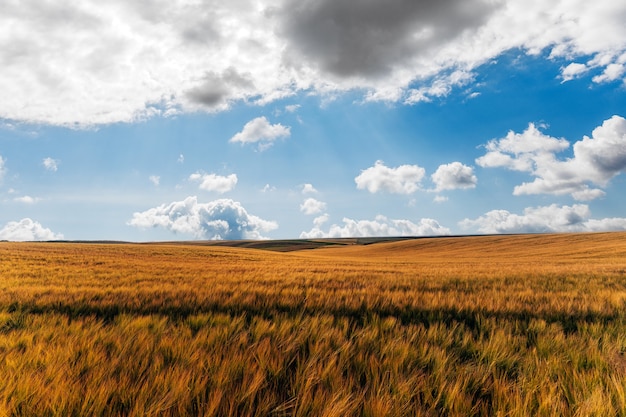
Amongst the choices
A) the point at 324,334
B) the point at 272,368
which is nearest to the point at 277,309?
the point at 324,334

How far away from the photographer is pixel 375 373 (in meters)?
2.40

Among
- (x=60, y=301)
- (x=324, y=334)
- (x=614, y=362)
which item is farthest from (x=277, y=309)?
(x=614, y=362)

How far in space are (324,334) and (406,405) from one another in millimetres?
1441

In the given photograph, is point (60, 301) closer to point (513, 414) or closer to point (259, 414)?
point (259, 414)

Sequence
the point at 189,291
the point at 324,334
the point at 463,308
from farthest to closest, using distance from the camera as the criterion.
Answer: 1. the point at 189,291
2. the point at 463,308
3. the point at 324,334

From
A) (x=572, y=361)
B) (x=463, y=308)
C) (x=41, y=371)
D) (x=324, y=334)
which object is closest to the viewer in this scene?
(x=41, y=371)

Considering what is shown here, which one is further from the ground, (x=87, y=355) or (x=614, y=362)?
(x=87, y=355)

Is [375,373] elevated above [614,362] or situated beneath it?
elevated above

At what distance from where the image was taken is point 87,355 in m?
2.59

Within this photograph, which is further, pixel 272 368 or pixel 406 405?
pixel 272 368

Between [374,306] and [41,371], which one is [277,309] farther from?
[41,371]

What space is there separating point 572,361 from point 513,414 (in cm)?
152

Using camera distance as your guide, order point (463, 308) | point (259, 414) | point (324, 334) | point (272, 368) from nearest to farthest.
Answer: point (259, 414)
point (272, 368)
point (324, 334)
point (463, 308)

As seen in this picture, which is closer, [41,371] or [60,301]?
[41,371]
